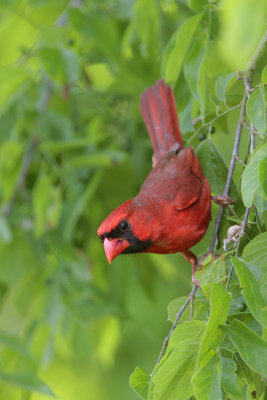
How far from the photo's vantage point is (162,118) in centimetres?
272

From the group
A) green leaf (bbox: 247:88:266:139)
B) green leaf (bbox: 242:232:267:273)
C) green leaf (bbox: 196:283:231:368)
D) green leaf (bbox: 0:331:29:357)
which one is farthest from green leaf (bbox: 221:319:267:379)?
green leaf (bbox: 0:331:29:357)

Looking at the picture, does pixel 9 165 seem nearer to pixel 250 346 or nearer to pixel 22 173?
pixel 22 173

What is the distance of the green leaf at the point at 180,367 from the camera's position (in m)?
1.42

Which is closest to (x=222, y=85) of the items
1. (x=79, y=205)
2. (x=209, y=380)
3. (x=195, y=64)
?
(x=195, y=64)

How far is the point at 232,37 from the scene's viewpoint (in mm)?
912

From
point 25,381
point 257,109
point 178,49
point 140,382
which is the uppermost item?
point 178,49

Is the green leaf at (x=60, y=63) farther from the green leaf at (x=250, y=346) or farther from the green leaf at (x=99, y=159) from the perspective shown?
the green leaf at (x=250, y=346)

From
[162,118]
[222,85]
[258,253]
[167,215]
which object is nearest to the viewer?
[258,253]

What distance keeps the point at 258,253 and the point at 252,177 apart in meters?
0.18

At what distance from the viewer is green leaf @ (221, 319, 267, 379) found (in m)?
1.34

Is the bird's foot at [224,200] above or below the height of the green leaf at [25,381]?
above

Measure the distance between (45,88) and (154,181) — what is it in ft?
3.69

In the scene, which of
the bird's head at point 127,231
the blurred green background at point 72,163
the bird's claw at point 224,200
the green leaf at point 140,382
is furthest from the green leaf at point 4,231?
the green leaf at point 140,382

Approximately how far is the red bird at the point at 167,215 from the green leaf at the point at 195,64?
31 centimetres
